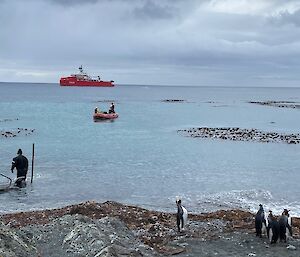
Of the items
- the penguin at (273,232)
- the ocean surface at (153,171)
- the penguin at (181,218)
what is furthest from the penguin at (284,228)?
the ocean surface at (153,171)

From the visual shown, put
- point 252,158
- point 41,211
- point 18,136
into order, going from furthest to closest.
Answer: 1. point 18,136
2. point 252,158
3. point 41,211

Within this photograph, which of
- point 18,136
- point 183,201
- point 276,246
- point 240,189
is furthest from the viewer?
point 18,136

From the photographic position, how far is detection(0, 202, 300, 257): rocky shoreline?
591 inches

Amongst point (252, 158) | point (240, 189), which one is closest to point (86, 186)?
point (240, 189)

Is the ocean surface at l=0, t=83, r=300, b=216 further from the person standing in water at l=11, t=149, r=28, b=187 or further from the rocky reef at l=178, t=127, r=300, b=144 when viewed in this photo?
the rocky reef at l=178, t=127, r=300, b=144

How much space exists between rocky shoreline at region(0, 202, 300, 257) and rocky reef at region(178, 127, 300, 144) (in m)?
34.0

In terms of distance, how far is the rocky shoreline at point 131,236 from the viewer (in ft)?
49.3

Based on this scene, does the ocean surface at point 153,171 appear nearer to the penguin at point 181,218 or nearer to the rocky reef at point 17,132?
the rocky reef at point 17,132

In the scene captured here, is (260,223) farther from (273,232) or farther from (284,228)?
(284,228)

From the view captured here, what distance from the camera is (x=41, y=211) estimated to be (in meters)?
22.3

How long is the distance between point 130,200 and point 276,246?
10840 mm

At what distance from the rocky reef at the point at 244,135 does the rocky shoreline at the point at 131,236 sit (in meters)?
34.0

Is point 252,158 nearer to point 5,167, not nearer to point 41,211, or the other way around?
point 5,167

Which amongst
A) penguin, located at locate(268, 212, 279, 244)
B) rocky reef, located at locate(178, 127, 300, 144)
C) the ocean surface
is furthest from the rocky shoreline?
rocky reef, located at locate(178, 127, 300, 144)
